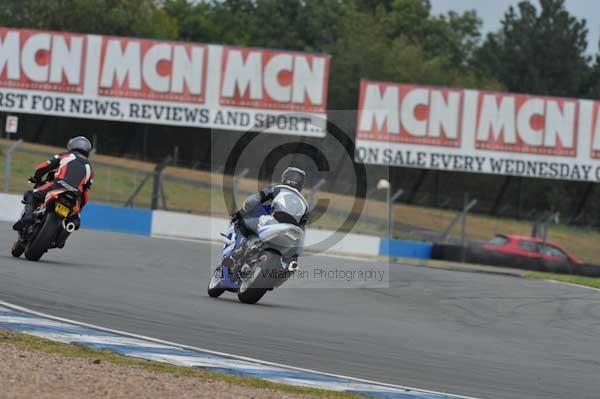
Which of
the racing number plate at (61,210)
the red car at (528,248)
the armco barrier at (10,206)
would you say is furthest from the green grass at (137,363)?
the red car at (528,248)

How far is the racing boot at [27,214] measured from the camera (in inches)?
584

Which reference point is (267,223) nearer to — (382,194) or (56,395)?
(56,395)

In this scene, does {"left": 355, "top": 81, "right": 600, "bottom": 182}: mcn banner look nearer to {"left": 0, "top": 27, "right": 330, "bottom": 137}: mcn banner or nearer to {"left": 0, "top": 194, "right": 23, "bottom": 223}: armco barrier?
{"left": 0, "top": 27, "right": 330, "bottom": 137}: mcn banner

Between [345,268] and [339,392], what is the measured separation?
1302cm

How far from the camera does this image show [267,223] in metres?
12.5

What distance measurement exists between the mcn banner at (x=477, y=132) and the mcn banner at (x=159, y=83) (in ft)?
7.10

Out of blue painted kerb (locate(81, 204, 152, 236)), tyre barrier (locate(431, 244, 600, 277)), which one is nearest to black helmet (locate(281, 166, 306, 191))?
blue painted kerb (locate(81, 204, 152, 236))

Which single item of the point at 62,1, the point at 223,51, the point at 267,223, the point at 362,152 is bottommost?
the point at 267,223

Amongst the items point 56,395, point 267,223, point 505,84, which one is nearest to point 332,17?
point 505,84

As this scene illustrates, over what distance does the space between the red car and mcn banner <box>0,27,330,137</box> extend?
36.9 ft

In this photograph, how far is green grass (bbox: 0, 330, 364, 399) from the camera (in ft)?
26.3

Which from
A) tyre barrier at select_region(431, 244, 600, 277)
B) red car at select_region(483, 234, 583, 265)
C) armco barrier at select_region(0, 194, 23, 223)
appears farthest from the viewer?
red car at select_region(483, 234, 583, 265)

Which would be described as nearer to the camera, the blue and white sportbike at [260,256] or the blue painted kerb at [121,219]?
the blue and white sportbike at [260,256]

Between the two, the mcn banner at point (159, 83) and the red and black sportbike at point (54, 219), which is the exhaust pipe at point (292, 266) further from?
the mcn banner at point (159, 83)
